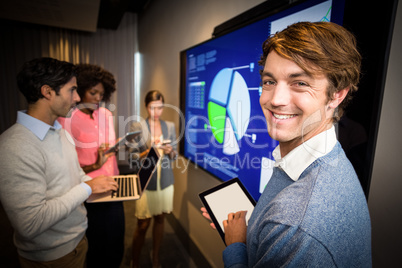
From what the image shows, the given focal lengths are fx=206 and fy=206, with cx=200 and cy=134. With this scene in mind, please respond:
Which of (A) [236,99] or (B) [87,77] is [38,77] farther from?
(A) [236,99]

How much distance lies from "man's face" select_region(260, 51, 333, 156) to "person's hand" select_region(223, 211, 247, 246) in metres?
0.37

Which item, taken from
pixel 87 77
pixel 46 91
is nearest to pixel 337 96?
pixel 46 91

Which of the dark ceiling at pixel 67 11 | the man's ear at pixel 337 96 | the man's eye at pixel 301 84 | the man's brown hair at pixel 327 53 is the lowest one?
the man's ear at pixel 337 96

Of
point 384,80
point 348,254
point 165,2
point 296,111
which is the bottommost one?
point 348,254

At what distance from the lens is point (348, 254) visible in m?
0.51

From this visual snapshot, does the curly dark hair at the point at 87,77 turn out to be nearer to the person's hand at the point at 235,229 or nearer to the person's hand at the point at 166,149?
the person's hand at the point at 166,149

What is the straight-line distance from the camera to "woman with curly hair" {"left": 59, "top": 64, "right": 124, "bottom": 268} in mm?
1643

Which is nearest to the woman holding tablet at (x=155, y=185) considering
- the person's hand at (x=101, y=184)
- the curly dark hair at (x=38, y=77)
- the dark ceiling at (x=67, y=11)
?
the person's hand at (x=101, y=184)

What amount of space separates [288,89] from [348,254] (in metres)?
0.47

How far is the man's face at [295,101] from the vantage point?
62 centimetres

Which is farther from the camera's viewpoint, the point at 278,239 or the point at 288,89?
the point at 288,89

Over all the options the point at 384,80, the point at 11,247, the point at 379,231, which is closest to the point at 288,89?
the point at 384,80

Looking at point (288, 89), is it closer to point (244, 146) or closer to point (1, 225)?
point (244, 146)

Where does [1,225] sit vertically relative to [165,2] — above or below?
below
